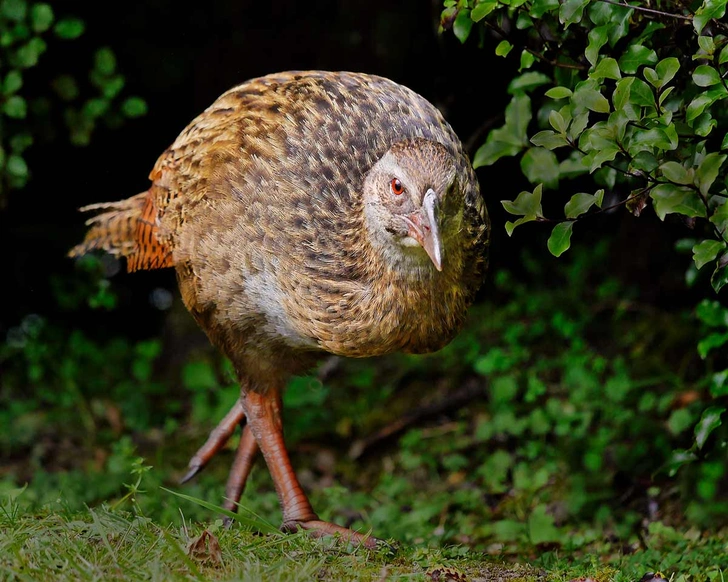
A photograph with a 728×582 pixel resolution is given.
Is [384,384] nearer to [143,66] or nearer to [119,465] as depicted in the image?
[119,465]

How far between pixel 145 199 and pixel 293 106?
1.05 m

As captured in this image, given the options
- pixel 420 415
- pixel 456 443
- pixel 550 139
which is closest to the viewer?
pixel 550 139

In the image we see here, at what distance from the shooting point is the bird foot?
3629 mm

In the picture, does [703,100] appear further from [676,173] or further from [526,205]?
[526,205]

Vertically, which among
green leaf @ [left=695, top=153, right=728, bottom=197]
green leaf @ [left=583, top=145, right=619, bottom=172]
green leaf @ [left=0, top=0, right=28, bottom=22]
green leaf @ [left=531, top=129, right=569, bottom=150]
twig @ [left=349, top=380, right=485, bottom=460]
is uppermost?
green leaf @ [left=0, top=0, right=28, bottom=22]

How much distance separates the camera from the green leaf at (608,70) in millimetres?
3156

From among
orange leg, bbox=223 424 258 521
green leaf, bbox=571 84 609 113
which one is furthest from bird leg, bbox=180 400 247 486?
green leaf, bbox=571 84 609 113

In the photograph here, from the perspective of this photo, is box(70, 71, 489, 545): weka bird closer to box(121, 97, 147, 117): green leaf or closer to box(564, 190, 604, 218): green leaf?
box(564, 190, 604, 218): green leaf

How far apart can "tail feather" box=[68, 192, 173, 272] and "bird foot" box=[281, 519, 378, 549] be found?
1281 mm

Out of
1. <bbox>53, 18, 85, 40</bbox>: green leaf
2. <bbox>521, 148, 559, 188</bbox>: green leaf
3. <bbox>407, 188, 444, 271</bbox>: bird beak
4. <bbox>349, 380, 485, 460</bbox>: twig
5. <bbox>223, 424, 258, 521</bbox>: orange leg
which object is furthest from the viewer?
<bbox>349, 380, 485, 460</bbox>: twig

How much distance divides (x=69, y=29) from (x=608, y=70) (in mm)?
3113

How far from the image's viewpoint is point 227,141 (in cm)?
398

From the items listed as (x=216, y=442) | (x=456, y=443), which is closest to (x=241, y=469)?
(x=216, y=442)

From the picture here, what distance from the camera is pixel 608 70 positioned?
125 inches
